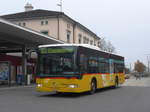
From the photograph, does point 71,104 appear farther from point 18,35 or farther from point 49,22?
point 49,22

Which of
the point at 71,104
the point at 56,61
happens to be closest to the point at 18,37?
the point at 56,61

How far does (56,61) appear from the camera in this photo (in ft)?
53.9

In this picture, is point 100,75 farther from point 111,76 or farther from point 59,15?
point 59,15

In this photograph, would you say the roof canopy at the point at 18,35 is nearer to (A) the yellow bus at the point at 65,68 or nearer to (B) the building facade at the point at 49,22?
(A) the yellow bus at the point at 65,68

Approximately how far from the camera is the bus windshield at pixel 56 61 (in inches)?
633

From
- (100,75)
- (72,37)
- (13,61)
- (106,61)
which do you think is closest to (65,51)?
(100,75)

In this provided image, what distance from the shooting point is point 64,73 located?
16047 millimetres

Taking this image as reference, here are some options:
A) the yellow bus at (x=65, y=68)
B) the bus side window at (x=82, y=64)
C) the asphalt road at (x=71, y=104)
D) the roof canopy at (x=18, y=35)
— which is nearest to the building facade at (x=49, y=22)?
the roof canopy at (x=18, y=35)

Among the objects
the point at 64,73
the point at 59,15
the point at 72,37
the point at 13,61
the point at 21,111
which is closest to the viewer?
the point at 21,111

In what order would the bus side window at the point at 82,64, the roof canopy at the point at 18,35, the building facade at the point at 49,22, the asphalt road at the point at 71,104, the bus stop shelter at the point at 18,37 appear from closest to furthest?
the asphalt road at the point at 71,104, the bus side window at the point at 82,64, the roof canopy at the point at 18,35, the bus stop shelter at the point at 18,37, the building facade at the point at 49,22

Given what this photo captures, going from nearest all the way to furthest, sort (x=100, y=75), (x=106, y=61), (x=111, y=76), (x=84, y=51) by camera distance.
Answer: (x=84, y=51) < (x=100, y=75) < (x=106, y=61) < (x=111, y=76)

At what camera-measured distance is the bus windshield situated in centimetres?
1608

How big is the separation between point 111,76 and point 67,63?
306 inches

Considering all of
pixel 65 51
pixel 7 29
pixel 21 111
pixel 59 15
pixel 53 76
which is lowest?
pixel 21 111
